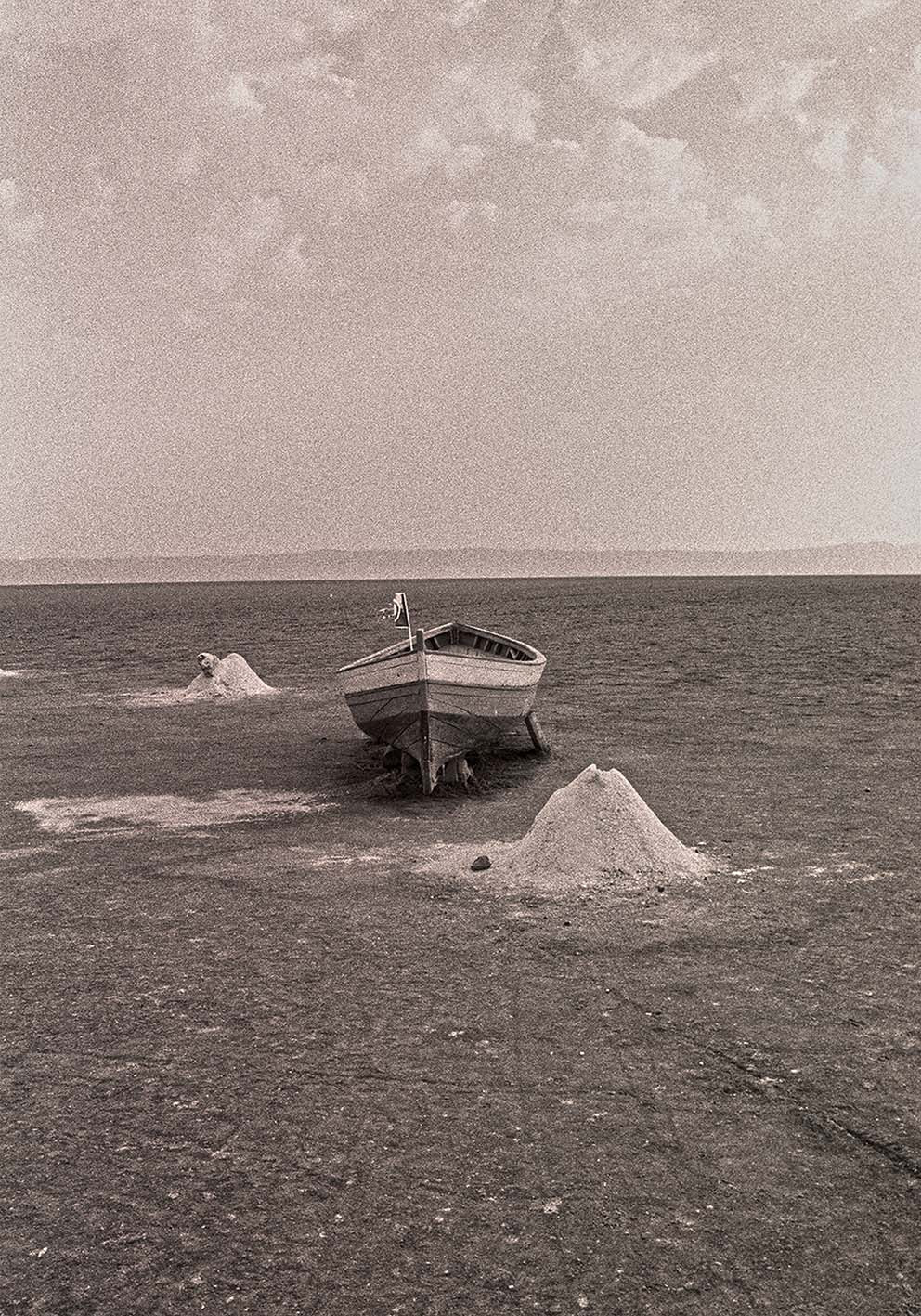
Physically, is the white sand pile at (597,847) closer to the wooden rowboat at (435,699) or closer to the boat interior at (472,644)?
the wooden rowboat at (435,699)

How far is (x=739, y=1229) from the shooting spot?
438 centimetres

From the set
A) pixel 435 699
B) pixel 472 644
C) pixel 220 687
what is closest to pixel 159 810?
pixel 435 699

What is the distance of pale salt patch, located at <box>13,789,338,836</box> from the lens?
40.4 feet

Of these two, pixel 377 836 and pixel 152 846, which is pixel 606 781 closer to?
pixel 377 836

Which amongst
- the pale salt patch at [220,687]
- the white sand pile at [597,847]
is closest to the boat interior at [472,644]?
the pale salt patch at [220,687]

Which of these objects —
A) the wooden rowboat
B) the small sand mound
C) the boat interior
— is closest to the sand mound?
the boat interior

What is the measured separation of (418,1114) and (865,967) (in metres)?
3.67

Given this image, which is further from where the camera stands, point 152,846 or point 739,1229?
point 152,846

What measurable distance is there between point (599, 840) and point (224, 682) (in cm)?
1746

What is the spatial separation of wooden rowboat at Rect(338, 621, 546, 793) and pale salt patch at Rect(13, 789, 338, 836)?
1.51 m

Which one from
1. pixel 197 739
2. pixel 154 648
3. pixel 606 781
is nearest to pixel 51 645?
pixel 154 648

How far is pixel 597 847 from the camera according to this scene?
9438 mm

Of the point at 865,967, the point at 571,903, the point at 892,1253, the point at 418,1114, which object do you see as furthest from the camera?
the point at 571,903

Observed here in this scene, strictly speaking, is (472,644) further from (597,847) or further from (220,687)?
(597,847)
